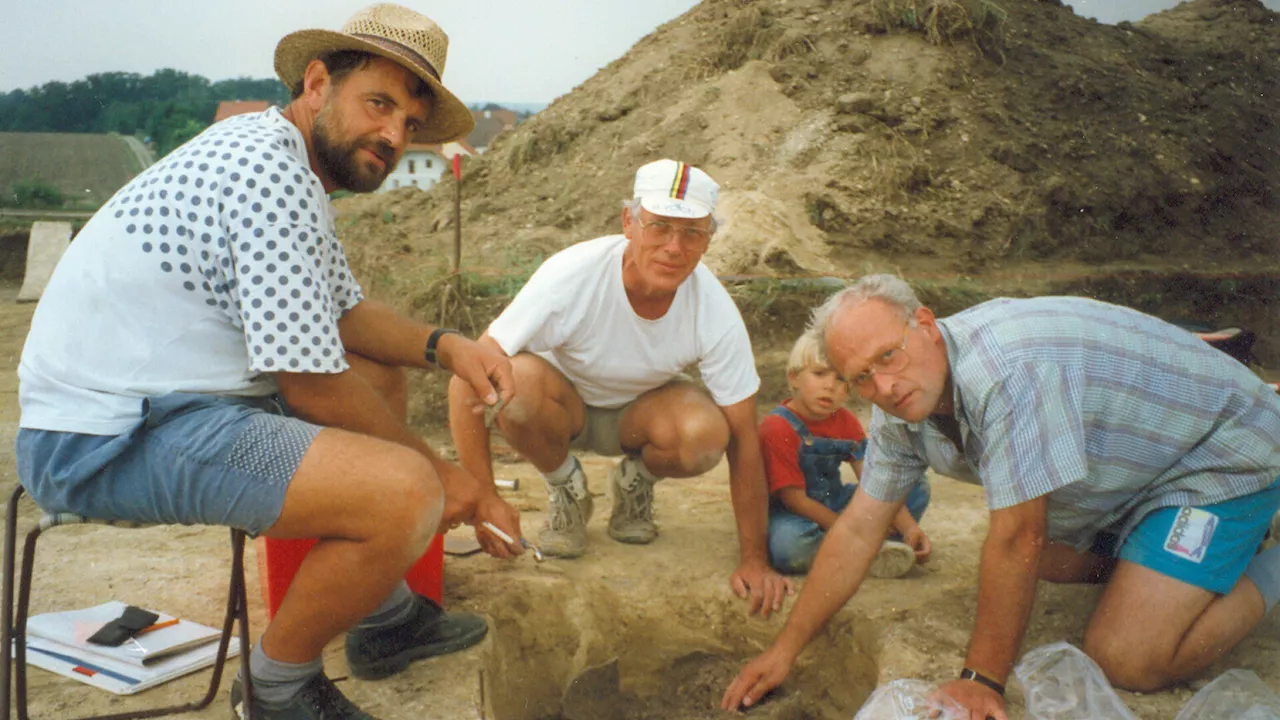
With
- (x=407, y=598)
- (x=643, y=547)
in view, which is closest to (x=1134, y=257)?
(x=643, y=547)

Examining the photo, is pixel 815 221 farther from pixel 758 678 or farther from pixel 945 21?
pixel 758 678

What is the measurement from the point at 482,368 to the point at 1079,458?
4.61 feet

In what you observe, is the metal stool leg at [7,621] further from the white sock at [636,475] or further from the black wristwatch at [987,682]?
the black wristwatch at [987,682]

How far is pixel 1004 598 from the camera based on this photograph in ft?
7.30

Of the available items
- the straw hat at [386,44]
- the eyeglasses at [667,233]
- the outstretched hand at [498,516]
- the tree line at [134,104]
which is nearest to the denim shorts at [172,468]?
the outstretched hand at [498,516]

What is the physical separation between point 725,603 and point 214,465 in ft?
5.57

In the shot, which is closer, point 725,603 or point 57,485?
point 57,485

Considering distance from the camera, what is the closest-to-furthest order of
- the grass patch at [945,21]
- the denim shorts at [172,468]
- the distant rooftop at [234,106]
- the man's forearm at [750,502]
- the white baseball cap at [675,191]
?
the denim shorts at [172,468], the white baseball cap at [675,191], the man's forearm at [750,502], the distant rooftop at [234,106], the grass patch at [945,21]

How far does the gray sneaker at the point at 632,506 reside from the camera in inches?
138

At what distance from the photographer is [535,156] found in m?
8.16

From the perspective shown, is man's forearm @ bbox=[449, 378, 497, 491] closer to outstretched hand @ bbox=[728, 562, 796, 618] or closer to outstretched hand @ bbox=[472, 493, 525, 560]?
outstretched hand @ bbox=[472, 493, 525, 560]

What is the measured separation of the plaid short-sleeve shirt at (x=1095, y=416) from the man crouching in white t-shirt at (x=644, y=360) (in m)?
0.70

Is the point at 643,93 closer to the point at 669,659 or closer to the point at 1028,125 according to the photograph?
the point at 1028,125

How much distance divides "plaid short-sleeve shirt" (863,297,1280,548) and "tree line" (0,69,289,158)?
428 cm
